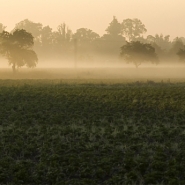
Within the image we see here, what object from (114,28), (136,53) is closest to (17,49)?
(136,53)

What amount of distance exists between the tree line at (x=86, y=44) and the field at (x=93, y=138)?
3890cm

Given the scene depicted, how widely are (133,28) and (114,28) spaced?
9392 millimetres

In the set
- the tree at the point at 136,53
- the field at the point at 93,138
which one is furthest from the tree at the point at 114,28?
the field at the point at 93,138

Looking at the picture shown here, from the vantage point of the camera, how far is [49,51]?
14362cm

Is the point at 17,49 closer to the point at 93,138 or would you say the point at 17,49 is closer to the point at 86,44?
the point at 93,138

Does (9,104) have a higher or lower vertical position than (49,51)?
lower

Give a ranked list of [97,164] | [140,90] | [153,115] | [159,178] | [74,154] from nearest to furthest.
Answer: [159,178]
[97,164]
[74,154]
[153,115]
[140,90]

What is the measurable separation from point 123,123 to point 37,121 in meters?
4.89

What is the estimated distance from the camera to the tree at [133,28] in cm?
17512

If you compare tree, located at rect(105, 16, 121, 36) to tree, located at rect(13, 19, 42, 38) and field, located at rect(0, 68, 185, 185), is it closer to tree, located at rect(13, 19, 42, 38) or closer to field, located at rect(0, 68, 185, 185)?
tree, located at rect(13, 19, 42, 38)

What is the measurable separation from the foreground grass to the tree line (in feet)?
128

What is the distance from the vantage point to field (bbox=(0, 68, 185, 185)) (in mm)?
11609

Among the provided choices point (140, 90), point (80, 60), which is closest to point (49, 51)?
point (80, 60)

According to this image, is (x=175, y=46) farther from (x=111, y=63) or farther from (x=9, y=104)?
(x=9, y=104)
